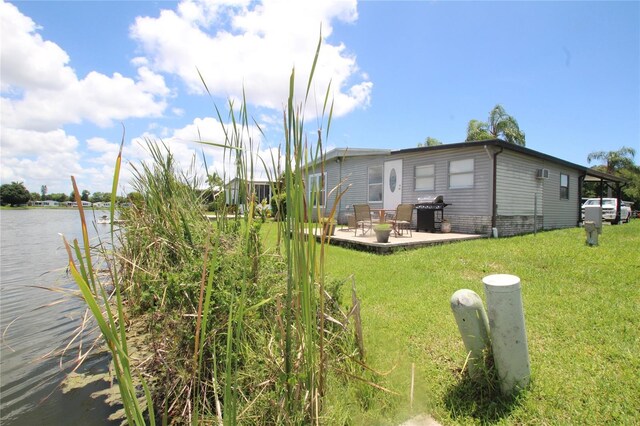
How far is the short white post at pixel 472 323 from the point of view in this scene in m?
2.17

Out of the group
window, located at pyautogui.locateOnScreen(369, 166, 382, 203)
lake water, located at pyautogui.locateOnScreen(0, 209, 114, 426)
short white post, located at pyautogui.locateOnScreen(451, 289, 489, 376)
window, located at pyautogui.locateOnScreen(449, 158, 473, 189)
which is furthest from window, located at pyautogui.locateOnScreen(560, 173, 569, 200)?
lake water, located at pyautogui.locateOnScreen(0, 209, 114, 426)

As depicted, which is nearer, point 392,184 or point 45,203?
point 392,184

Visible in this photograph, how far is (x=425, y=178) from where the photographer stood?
12328 mm

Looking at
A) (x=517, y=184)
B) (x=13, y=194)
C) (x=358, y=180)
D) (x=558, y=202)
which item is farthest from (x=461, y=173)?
(x=13, y=194)

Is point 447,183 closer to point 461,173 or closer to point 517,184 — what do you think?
point 461,173

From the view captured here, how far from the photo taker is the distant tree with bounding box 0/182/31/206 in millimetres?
52219

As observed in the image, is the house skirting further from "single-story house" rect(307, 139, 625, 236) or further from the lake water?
the lake water

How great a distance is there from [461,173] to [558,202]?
22.3ft

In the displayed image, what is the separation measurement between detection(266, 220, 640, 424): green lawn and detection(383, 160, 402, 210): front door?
7296mm

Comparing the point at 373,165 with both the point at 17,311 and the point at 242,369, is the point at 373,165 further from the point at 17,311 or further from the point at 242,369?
the point at 242,369

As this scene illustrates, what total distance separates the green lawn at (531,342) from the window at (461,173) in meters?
5.61

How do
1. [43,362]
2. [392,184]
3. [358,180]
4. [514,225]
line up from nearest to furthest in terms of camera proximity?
1. [43,362]
2. [514,225]
3. [392,184]
4. [358,180]

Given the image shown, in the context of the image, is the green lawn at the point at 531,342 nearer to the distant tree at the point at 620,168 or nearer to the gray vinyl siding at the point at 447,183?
the gray vinyl siding at the point at 447,183

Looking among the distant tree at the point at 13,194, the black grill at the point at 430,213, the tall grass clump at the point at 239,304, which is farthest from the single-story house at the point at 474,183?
the distant tree at the point at 13,194
